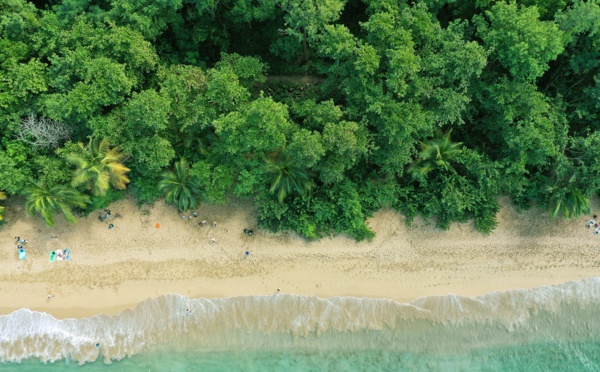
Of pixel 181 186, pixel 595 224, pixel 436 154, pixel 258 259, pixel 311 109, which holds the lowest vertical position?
pixel 258 259

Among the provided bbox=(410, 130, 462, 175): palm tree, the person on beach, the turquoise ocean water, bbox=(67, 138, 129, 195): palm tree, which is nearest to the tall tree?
bbox=(410, 130, 462, 175): palm tree

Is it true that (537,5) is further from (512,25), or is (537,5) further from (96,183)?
(96,183)

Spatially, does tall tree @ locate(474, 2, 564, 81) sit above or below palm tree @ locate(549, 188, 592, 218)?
above

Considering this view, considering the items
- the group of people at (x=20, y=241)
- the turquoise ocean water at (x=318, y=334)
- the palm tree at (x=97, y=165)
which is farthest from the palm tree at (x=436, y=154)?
the group of people at (x=20, y=241)

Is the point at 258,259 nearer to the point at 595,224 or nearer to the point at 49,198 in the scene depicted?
the point at 49,198

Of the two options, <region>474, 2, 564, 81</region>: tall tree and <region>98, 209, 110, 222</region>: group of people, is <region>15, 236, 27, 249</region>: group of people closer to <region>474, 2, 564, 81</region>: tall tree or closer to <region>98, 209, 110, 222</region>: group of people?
<region>98, 209, 110, 222</region>: group of people

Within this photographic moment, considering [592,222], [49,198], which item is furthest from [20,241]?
[592,222]
